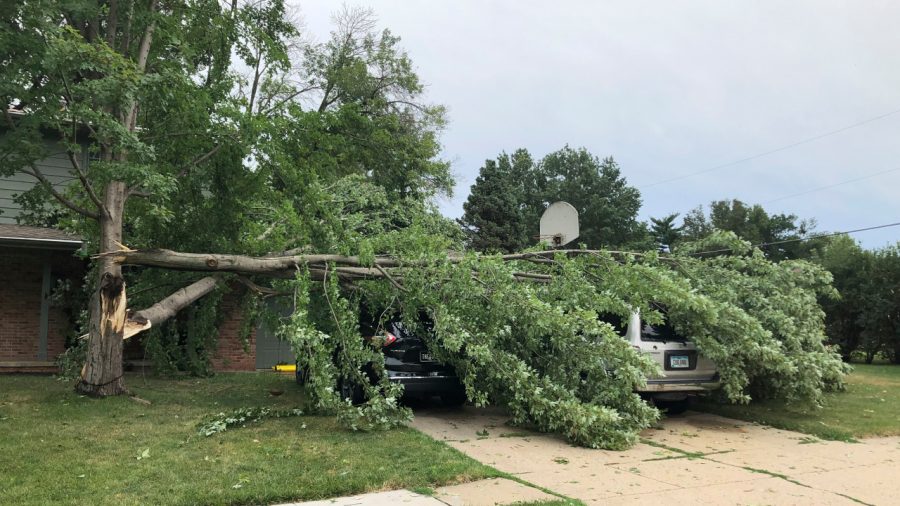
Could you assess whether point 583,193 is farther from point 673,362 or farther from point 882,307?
point 673,362

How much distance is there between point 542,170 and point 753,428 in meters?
50.5

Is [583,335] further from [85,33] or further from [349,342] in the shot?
[85,33]

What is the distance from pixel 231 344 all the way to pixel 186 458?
394 inches

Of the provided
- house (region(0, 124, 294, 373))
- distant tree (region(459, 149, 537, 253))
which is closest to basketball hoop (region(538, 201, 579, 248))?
house (region(0, 124, 294, 373))

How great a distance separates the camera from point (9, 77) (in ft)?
24.3

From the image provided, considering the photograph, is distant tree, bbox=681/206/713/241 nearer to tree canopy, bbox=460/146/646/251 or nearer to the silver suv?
tree canopy, bbox=460/146/646/251

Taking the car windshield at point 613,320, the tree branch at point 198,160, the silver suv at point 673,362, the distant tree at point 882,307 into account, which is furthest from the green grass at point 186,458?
the distant tree at point 882,307

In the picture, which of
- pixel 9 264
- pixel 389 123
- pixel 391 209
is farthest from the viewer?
pixel 389 123

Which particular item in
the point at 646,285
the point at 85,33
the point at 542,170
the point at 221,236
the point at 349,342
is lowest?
the point at 349,342

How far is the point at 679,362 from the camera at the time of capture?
27.8 feet

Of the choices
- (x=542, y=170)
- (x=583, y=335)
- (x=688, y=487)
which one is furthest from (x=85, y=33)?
(x=542, y=170)

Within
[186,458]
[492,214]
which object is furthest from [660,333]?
[492,214]

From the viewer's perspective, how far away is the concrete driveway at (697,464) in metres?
5.21

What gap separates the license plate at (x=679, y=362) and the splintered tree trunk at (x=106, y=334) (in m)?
7.44
